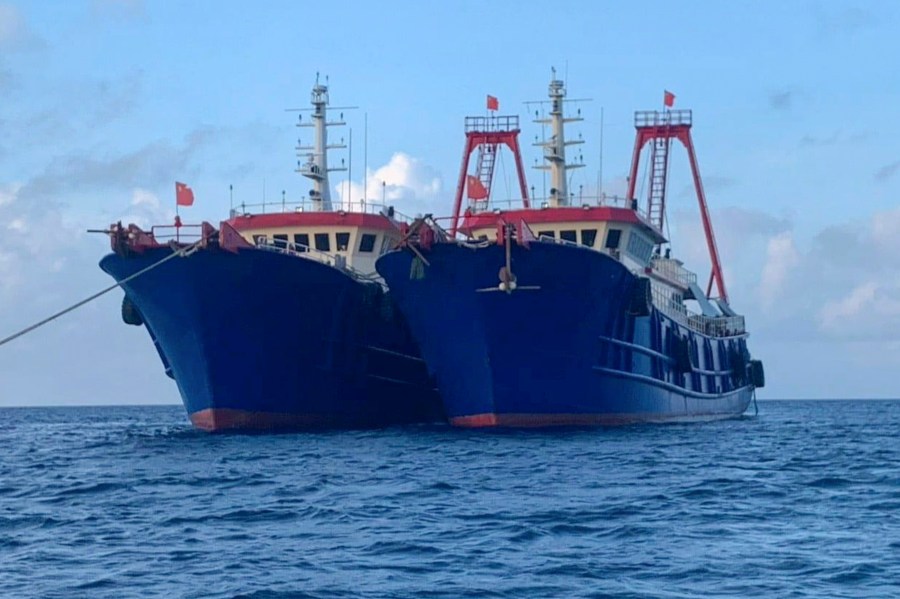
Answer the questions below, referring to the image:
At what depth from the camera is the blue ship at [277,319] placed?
112 feet

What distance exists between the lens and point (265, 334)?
35531mm

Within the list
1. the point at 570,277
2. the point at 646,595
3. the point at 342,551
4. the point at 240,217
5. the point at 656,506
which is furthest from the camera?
the point at 240,217

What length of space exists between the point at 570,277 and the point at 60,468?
1199cm

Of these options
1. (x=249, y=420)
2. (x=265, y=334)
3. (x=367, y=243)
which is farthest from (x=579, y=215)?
(x=249, y=420)

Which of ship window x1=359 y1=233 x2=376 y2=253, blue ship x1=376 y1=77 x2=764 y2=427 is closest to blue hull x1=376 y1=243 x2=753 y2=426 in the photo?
blue ship x1=376 y1=77 x2=764 y2=427

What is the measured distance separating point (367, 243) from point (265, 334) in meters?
6.79

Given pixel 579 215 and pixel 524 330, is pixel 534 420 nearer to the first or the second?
pixel 524 330

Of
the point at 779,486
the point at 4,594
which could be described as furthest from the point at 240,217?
the point at 4,594

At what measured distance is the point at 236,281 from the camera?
3422 centimetres

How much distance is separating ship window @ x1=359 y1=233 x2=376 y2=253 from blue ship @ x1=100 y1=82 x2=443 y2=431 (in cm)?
3

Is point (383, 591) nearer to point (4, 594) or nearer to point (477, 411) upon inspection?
point (4, 594)

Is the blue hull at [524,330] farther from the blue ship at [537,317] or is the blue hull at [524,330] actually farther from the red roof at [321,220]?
the red roof at [321,220]

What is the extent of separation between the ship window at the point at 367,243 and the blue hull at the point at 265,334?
2913 mm

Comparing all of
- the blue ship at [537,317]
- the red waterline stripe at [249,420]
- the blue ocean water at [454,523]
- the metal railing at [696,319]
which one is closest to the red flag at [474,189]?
the blue ship at [537,317]
